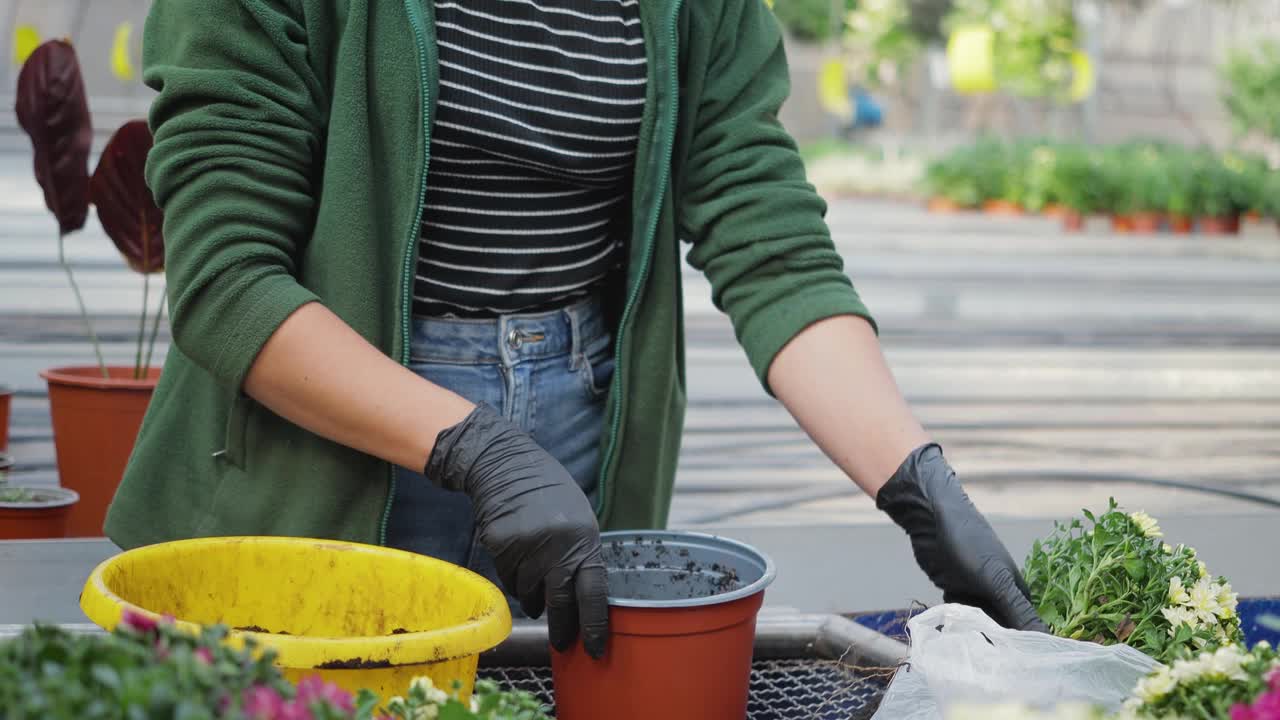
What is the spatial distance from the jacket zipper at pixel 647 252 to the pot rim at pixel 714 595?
296 millimetres

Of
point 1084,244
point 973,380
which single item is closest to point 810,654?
point 973,380

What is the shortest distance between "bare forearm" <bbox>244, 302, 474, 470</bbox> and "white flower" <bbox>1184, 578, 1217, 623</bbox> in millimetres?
651

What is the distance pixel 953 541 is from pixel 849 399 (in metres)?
0.19

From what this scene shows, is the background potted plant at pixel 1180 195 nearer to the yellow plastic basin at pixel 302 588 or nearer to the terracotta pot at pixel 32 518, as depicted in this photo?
the terracotta pot at pixel 32 518

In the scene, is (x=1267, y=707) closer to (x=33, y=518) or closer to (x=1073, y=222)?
(x=33, y=518)

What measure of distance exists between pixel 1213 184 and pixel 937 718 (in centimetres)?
1186

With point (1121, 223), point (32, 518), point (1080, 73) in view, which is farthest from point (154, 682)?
point (1080, 73)

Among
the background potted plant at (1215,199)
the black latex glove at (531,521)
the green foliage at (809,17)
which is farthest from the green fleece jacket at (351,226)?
the green foliage at (809,17)

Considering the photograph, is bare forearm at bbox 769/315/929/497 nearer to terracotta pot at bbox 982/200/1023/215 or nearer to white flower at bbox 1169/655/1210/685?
white flower at bbox 1169/655/1210/685

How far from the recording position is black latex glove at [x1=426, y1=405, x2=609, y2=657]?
101 centimetres

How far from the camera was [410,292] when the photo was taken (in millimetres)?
1258

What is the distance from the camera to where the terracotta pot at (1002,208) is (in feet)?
41.7

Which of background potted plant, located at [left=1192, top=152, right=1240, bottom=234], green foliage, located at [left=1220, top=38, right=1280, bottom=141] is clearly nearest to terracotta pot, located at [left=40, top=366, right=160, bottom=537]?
background potted plant, located at [left=1192, top=152, right=1240, bottom=234]

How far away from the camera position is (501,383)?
1356 mm
